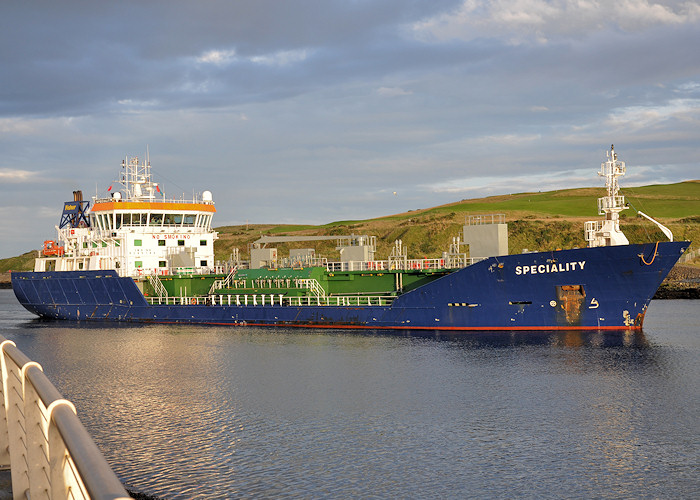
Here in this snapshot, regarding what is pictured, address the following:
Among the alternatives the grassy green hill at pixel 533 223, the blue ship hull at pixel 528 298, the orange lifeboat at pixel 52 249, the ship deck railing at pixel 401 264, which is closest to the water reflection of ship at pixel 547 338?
the blue ship hull at pixel 528 298

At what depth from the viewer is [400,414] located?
69.3ft

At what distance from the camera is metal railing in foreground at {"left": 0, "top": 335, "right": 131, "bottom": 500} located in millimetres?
3434

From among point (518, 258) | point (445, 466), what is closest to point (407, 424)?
point (445, 466)

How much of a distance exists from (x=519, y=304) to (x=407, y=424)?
18130mm

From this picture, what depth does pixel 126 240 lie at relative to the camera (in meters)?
50.8

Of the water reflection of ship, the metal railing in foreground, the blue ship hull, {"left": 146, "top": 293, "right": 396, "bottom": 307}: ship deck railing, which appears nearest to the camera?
the metal railing in foreground

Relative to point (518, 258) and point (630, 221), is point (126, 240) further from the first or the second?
point (630, 221)

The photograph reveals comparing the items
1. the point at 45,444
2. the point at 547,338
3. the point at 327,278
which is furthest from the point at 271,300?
the point at 45,444

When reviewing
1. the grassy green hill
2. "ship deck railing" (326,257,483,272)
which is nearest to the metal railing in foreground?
"ship deck railing" (326,257,483,272)

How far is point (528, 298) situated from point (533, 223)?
231ft

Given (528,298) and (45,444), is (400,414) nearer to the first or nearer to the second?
(45,444)

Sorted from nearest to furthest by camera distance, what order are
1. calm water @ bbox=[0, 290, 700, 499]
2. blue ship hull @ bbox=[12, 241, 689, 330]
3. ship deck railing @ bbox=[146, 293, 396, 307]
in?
calm water @ bbox=[0, 290, 700, 499] < blue ship hull @ bbox=[12, 241, 689, 330] < ship deck railing @ bbox=[146, 293, 396, 307]

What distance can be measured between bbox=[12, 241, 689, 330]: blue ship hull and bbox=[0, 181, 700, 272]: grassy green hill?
56191 millimetres

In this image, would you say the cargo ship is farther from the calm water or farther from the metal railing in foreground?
the metal railing in foreground
